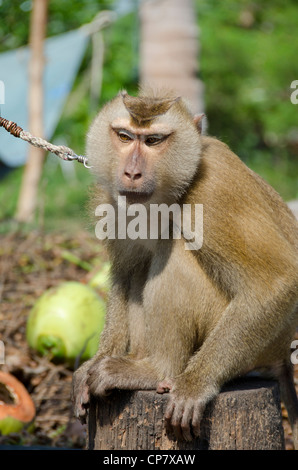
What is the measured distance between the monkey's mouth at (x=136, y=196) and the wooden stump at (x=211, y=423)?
114 cm

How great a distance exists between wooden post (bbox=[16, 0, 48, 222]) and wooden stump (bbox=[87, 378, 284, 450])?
6.73m

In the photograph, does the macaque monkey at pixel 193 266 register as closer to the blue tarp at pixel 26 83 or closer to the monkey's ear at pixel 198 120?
the monkey's ear at pixel 198 120

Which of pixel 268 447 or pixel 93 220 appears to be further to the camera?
pixel 93 220

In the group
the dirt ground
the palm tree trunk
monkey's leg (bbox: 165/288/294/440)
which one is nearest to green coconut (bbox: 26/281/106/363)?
the dirt ground

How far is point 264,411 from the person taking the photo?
3.94 metres

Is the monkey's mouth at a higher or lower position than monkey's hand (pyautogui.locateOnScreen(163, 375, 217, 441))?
higher

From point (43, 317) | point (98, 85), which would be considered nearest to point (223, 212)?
point (43, 317)

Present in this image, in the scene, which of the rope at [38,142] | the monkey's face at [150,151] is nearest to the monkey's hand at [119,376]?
the monkey's face at [150,151]

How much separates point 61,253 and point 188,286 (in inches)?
186

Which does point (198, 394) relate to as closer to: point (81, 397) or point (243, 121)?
point (81, 397)

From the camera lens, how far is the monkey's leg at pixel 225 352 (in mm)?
3795

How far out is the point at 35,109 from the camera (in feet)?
35.8

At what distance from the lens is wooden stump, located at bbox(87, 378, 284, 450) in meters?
3.84

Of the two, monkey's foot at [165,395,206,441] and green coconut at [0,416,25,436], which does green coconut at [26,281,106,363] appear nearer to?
green coconut at [0,416,25,436]
